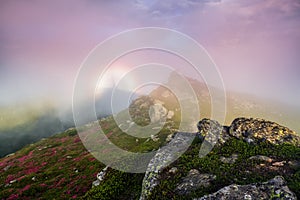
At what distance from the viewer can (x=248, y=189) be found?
1357cm

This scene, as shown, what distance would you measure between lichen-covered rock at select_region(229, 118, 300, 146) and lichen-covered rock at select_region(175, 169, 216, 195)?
25.6 ft

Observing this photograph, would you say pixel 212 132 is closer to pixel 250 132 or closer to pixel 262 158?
pixel 250 132

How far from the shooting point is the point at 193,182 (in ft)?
52.7

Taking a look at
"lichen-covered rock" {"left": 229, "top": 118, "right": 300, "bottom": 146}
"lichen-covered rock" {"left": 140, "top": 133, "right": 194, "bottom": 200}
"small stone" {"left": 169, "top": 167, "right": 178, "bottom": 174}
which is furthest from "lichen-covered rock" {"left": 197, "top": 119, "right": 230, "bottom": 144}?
"small stone" {"left": 169, "top": 167, "right": 178, "bottom": 174}

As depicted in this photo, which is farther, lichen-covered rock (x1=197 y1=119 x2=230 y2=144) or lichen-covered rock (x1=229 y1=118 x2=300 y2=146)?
lichen-covered rock (x1=197 y1=119 x2=230 y2=144)

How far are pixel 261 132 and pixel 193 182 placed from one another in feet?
34.0

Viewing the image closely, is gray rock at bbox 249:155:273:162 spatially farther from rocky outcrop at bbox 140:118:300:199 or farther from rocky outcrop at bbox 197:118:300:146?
rocky outcrop at bbox 197:118:300:146

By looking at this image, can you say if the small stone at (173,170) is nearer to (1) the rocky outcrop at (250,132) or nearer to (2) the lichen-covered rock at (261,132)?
(1) the rocky outcrop at (250,132)

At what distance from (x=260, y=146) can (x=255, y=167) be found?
4.25 meters

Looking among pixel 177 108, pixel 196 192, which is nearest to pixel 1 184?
pixel 196 192

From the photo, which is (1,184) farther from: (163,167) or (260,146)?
(260,146)

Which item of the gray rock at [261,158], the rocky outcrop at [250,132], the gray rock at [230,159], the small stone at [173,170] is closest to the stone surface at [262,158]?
the gray rock at [261,158]

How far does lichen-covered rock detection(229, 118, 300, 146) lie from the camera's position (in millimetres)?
21109

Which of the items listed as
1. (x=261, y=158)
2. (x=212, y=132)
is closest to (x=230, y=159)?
(x=261, y=158)
